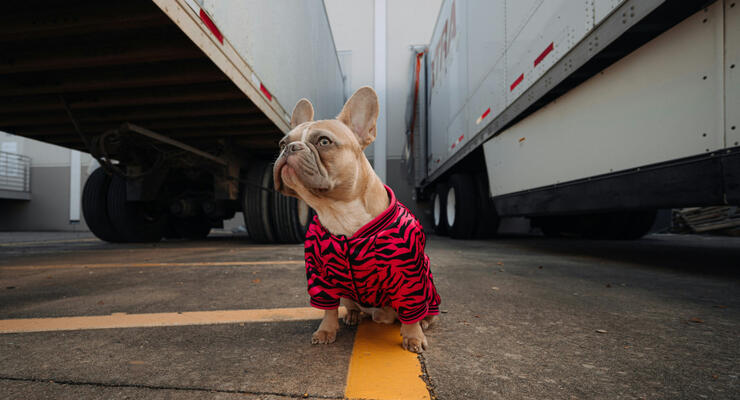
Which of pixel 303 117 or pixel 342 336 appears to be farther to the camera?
pixel 303 117

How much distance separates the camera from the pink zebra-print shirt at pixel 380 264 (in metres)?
1.17

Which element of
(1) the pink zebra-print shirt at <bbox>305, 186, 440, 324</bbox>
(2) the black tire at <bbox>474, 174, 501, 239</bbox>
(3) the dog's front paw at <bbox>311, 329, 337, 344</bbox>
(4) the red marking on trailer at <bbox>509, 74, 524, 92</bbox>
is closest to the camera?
(1) the pink zebra-print shirt at <bbox>305, 186, 440, 324</bbox>

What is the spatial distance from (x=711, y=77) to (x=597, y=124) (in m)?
0.80

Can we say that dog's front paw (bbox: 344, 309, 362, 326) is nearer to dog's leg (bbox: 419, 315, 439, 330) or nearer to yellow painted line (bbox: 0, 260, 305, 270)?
dog's leg (bbox: 419, 315, 439, 330)

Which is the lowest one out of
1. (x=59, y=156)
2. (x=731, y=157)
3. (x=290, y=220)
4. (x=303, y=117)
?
(x=290, y=220)

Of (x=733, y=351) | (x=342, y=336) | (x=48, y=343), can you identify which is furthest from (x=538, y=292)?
(x=48, y=343)

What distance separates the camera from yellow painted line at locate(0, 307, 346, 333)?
4.79ft

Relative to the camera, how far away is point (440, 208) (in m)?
7.03

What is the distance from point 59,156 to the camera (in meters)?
12.4

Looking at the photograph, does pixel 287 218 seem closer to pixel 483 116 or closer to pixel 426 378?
pixel 483 116

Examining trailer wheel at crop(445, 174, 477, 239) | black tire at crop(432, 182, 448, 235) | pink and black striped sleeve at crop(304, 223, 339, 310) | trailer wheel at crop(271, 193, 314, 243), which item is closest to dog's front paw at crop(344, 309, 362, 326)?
pink and black striped sleeve at crop(304, 223, 339, 310)

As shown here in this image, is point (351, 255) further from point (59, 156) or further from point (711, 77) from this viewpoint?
point (59, 156)

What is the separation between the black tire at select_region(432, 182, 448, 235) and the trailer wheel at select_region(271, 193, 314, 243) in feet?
10.6

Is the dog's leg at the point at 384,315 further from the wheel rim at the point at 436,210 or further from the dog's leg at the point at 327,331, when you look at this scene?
the wheel rim at the point at 436,210
